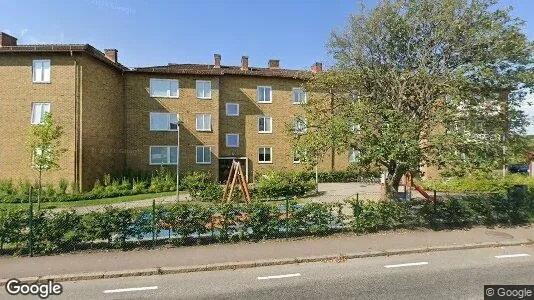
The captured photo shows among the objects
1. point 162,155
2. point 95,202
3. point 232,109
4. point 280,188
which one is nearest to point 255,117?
point 232,109

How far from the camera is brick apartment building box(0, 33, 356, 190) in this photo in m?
20.9

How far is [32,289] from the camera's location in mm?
6695

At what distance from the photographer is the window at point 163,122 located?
2731cm

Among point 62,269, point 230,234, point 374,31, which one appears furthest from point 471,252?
point 62,269

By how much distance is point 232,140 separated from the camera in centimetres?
2928

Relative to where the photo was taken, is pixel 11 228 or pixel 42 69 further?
pixel 42 69

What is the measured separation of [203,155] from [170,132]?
323cm

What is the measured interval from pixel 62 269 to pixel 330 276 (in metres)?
5.83

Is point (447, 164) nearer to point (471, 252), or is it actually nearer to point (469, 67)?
point (471, 252)

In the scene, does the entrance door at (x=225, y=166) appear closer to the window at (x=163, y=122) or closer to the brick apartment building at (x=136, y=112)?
the brick apartment building at (x=136, y=112)

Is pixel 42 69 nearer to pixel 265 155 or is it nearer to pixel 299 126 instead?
pixel 265 155

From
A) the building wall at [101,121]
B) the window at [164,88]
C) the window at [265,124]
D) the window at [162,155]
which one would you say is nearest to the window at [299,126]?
the building wall at [101,121]

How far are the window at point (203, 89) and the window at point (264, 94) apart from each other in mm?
4393

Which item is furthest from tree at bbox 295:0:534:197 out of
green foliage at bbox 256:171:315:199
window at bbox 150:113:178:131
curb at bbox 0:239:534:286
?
window at bbox 150:113:178:131
